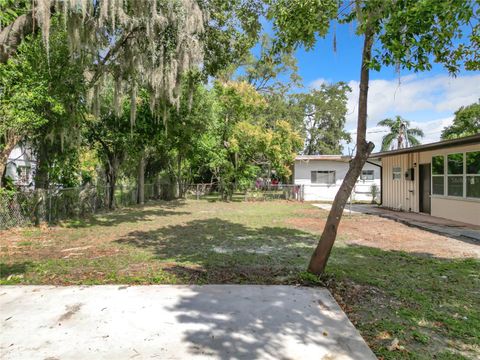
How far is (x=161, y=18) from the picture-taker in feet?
26.9

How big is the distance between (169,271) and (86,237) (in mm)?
3815

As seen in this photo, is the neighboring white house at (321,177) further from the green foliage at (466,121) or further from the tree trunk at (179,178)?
the green foliage at (466,121)

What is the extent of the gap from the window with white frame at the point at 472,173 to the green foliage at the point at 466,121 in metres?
20.6

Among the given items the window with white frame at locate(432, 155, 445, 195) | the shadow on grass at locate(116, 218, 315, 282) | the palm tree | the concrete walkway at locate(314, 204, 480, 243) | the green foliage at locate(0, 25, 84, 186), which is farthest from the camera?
the palm tree

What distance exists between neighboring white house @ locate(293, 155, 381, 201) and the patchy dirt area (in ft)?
31.9

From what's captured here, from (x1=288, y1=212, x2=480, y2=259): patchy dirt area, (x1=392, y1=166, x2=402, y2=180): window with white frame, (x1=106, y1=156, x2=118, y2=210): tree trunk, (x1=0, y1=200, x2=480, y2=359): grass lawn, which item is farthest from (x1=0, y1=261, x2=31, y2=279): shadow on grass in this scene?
(x1=392, y1=166, x2=402, y2=180): window with white frame

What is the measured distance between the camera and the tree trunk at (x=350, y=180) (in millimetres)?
4398

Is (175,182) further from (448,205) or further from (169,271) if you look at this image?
(169,271)

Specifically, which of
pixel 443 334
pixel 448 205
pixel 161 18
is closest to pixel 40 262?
pixel 443 334

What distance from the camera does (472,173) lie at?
965 centimetres

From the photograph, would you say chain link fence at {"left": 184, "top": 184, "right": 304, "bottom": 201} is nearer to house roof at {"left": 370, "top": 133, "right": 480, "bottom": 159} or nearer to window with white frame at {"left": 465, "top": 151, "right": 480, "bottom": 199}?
house roof at {"left": 370, "top": 133, "right": 480, "bottom": 159}

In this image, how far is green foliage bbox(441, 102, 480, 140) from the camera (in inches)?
1086

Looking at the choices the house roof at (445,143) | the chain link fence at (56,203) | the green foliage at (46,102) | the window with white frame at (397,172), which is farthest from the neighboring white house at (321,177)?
the green foliage at (46,102)

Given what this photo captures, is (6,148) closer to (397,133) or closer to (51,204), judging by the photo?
(51,204)
